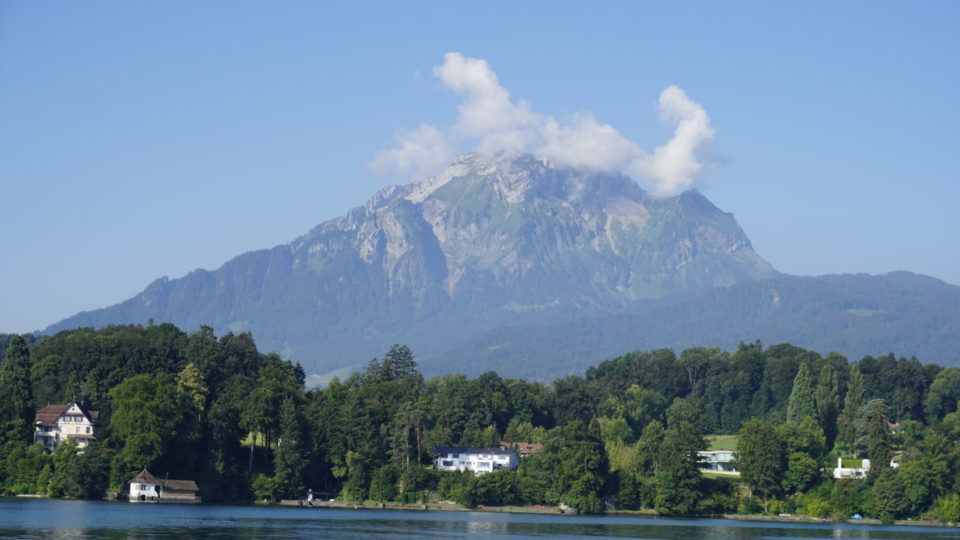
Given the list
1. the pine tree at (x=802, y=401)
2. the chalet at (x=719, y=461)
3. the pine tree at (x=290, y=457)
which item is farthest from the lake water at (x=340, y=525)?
the pine tree at (x=802, y=401)

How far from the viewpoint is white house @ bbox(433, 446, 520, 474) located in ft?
415

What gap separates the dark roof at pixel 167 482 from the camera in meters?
108

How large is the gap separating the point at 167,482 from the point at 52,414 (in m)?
14.8

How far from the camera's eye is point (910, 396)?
168375mm

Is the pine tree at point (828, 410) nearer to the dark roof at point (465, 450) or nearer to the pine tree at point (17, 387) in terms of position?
the dark roof at point (465, 450)

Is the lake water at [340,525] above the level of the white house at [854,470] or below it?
below

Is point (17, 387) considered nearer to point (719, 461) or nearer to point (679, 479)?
point (679, 479)

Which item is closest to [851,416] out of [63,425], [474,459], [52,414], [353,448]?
[474,459]

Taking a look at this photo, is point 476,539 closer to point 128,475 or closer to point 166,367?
point 128,475

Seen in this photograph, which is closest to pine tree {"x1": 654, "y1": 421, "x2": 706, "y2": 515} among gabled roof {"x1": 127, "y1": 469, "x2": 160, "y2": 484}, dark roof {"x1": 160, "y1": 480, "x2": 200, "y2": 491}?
dark roof {"x1": 160, "y1": 480, "x2": 200, "y2": 491}

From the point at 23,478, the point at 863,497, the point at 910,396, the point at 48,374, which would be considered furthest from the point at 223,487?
the point at 910,396

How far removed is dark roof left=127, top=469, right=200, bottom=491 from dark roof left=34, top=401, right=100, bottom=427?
432 inches

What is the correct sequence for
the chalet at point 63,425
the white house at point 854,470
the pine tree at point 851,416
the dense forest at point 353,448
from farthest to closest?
the pine tree at point 851,416
the white house at point 854,470
the chalet at point 63,425
the dense forest at point 353,448

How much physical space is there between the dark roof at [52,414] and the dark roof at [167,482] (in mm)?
10971
